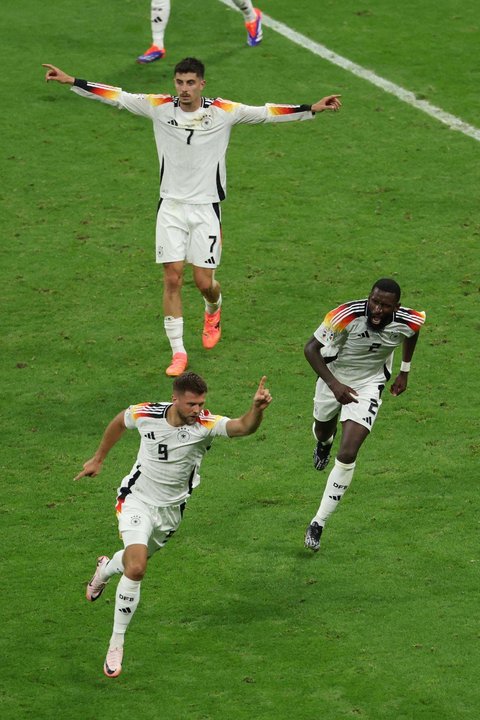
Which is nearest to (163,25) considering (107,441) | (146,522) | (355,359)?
(355,359)

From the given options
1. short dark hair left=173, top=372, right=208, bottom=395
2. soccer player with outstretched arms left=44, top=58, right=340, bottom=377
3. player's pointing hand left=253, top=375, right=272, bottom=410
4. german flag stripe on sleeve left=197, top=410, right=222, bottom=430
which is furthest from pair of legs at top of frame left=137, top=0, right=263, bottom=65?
player's pointing hand left=253, top=375, right=272, bottom=410

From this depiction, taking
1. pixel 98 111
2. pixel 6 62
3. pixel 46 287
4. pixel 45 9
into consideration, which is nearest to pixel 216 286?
pixel 46 287

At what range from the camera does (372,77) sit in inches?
725

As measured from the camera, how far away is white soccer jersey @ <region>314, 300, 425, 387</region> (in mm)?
10555

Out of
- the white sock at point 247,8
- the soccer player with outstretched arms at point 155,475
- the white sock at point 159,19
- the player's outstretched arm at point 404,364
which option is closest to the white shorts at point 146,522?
the soccer player with outstretched arms at point 155,475

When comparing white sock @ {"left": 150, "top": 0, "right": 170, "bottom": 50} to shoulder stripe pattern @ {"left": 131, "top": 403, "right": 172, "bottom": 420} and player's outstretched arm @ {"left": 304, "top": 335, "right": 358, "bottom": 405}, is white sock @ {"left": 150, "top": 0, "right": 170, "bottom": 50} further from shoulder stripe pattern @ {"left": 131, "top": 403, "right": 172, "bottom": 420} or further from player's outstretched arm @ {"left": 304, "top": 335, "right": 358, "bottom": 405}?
shoulder stripe pattern @ {"left": 131, "top": 403, "right": 172, "bottom": 420}

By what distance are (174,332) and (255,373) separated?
33.6 inches

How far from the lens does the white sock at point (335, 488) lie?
1047cm

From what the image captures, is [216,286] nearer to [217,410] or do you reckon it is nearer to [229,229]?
[217,410]

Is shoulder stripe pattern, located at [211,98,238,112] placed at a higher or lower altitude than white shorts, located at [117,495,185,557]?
higher

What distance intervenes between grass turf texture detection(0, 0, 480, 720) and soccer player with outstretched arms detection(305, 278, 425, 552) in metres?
0.55

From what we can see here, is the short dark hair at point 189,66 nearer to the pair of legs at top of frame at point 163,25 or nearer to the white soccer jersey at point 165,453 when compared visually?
the white soccer jersey at point 165,453

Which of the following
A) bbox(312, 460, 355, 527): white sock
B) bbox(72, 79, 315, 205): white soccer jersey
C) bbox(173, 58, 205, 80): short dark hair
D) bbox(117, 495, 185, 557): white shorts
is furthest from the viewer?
bbox(72, 79, 315, 205): white soccer jersey

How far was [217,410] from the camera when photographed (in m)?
12.5
